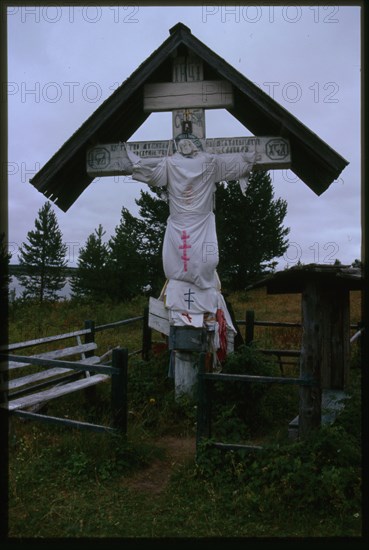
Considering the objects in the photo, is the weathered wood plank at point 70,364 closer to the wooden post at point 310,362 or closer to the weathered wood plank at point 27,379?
the weathered wood plank at point 27,379

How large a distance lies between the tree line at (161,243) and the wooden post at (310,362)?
1823 centimetres

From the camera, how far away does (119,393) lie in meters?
5.12

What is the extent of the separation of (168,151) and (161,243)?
19323mm

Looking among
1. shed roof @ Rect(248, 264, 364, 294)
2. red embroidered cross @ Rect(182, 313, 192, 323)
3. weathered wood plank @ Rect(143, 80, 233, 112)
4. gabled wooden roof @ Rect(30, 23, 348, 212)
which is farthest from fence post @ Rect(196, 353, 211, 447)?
weathered wood plank @ Rect(143, 80, 233, 112)

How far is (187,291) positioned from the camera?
6.54 meters

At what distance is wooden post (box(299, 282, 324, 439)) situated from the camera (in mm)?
4531

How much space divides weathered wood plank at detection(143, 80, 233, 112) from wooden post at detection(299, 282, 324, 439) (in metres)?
3.26

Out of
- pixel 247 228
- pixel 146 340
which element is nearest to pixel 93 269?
pixel 247 228

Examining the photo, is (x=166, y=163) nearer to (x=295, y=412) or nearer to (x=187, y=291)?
(x=187, y=291)

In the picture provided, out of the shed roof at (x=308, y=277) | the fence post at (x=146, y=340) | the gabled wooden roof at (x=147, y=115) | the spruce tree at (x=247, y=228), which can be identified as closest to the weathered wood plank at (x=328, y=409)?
the shed roof at (x=308, y=277)
